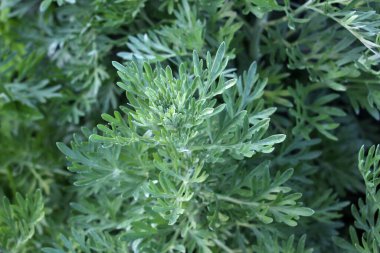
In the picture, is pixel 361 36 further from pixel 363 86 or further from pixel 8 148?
pixel 8 148

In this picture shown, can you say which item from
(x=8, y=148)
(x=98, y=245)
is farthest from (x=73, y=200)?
(x=98, y=245)

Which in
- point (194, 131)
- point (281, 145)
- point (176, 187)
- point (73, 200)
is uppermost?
point (194, 131)

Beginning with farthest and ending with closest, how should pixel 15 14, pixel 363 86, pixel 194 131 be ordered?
pixel 15 14 < pixel 363 86 < pixel 194 131

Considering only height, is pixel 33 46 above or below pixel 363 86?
above

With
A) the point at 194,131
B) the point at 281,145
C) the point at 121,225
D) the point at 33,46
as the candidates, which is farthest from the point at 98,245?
the point at 33,46

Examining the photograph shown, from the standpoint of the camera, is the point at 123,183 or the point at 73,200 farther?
the point at 73,200

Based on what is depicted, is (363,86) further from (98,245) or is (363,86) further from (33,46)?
(33,46)

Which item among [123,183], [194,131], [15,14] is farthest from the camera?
[15,14]
